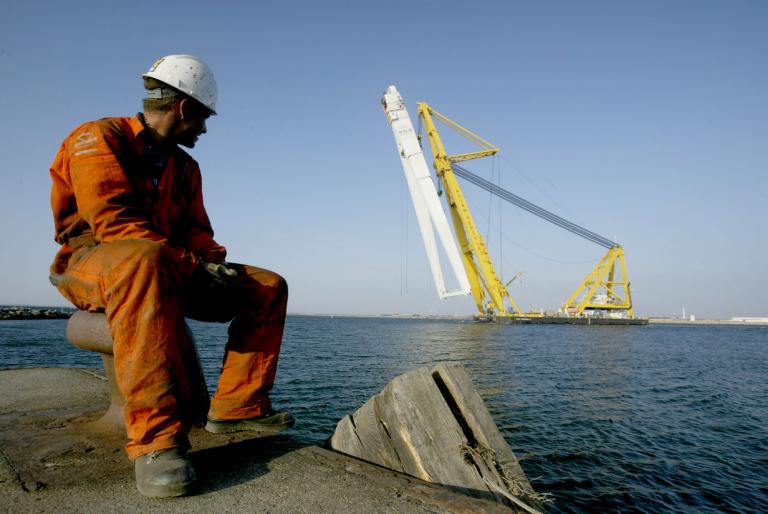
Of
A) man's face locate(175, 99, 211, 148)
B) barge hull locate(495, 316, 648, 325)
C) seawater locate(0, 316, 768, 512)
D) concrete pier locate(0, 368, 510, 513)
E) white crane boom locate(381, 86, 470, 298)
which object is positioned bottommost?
seawater locate(0, 316, 768, 512)

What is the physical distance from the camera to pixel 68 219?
2.15 meters

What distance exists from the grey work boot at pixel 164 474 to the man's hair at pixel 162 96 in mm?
1595

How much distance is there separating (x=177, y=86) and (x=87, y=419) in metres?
1.98

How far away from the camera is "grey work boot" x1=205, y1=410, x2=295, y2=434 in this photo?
7.61ft

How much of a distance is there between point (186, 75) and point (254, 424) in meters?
1.84

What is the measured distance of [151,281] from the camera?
1682 millimetres

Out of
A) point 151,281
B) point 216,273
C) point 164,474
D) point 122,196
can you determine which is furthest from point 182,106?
point 164,474

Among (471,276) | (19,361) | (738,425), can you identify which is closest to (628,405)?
(738,425)

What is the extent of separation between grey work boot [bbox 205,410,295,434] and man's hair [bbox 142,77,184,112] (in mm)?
1633

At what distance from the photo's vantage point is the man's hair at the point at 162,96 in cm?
214


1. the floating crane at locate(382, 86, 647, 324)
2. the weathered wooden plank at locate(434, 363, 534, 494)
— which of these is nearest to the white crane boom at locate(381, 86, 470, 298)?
the floating crane at locate(382, 86, 647, 324)

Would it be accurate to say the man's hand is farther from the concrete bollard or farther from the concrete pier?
the concrete pier

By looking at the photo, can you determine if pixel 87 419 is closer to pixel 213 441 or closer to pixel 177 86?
pixel 213 441

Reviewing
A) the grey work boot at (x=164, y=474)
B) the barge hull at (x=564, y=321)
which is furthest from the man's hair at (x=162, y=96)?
the barge hull at (x=564, y=321)
